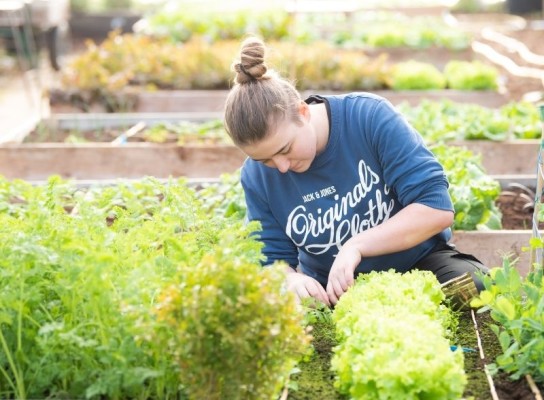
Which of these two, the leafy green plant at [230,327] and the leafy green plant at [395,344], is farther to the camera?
the leafy green plant at [395,344]

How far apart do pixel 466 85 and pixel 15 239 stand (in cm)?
677

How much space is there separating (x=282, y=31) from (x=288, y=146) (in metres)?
9.64

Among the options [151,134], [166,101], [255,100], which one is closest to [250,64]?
[255,100]

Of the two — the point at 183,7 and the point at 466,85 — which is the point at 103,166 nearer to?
the point at 466,85

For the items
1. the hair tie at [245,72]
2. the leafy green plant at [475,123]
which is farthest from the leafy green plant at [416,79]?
the hair tie at [245,72]

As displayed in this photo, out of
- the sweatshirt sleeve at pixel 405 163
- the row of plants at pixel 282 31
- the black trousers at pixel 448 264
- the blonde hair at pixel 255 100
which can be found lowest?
the row of plants at pixel 282 31

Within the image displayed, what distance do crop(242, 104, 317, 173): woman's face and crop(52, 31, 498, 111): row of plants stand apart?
17.7ft

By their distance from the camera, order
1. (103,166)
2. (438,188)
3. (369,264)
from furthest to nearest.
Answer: (103,166), (369,264), (438,188)

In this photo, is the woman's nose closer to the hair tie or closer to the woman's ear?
the woman's ear

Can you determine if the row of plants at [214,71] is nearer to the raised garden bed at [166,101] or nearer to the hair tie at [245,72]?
the raised garden bed at [166,101]

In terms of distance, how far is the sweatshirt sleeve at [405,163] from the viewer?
3348 millimetres

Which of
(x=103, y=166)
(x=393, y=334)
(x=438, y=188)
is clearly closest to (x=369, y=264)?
(x=438, y=188)

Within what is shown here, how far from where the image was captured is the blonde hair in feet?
10.2

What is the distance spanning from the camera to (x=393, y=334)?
8.43ft
